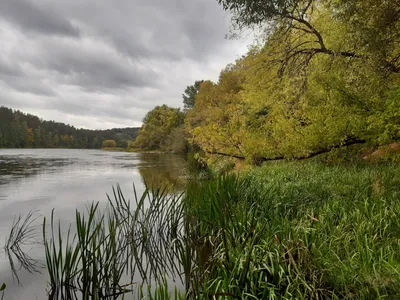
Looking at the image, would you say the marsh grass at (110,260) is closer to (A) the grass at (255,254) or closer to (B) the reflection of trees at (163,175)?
(A) the grass at (255,254)

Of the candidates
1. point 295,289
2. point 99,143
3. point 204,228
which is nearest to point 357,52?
point 204,228

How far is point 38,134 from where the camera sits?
100812 mm

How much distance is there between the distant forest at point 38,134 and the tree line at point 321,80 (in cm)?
8957

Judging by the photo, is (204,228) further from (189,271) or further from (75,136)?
(75,136)

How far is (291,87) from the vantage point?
9.34 meters

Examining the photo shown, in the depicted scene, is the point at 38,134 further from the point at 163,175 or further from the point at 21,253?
the point at 21,253

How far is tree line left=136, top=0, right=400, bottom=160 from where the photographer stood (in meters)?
5.91

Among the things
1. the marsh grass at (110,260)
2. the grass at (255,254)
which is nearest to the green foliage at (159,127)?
the grass at (255,254)

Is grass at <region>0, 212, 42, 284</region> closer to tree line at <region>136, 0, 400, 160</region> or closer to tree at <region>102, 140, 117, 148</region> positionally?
tree line at <region>136, 0, 400, 160</region>

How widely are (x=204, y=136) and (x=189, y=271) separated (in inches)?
334

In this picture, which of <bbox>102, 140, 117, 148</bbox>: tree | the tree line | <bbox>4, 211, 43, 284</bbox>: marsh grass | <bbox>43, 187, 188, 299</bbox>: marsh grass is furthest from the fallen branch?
<bbox>102, 140, 117, 148</bbox>: tree

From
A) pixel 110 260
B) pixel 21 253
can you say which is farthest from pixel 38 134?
pixel 110 260

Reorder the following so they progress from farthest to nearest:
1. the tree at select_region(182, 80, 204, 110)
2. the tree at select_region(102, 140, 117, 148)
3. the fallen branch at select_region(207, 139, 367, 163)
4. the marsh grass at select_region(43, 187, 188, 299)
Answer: the tree at select_region(102, 140, 117, 148) < the tree at select_region(182, 80, 204, 110) < the fallen branch at select_region(207, 139, 367, 163) < the marsh grass at select_region(43, 187, 188, 299)

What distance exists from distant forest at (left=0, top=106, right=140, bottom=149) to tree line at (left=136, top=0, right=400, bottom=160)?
89573 millimetres
